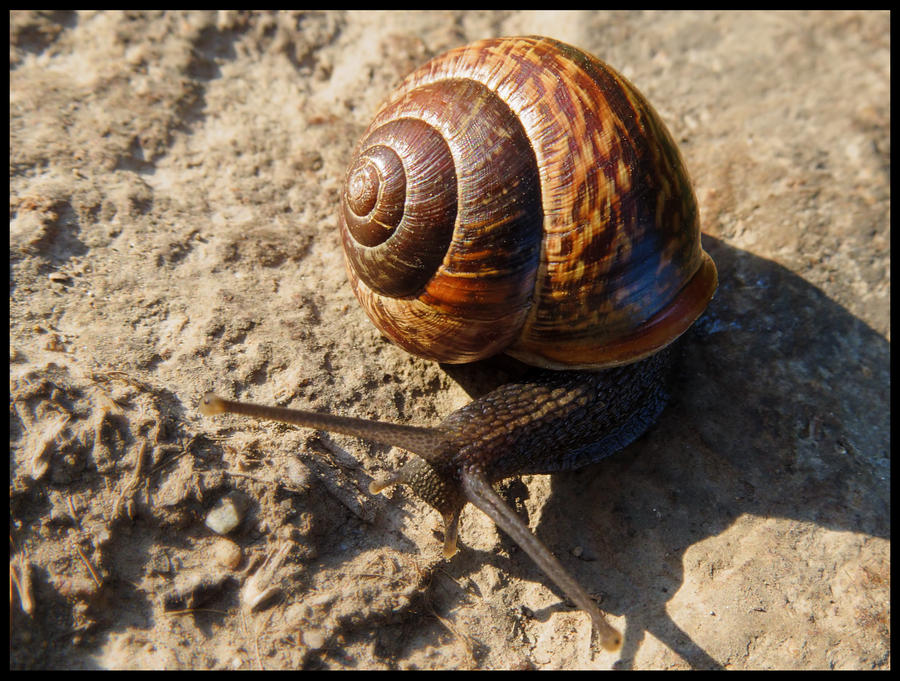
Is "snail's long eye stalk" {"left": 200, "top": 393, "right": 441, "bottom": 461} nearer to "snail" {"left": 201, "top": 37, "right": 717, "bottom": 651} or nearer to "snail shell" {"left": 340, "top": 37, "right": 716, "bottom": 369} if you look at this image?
"snail" {"left": 201, "top": 37, "right": 717, "bottom": 651}

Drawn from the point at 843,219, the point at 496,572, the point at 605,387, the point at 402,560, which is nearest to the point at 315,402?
the point at 402,560

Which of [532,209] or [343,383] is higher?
[532,209]

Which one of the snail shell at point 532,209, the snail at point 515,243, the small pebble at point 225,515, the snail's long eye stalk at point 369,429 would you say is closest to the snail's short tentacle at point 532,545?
the snail at point 515,243

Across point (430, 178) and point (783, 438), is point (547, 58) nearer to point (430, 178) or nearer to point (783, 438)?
point (430, 178)

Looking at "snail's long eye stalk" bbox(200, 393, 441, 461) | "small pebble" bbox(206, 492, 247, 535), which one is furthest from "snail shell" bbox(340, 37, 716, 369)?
"small pebble" bbox(206, 492, 247, 535)

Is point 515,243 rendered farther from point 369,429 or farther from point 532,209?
point 369,429

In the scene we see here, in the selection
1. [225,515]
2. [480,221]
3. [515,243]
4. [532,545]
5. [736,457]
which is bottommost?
[736,457]

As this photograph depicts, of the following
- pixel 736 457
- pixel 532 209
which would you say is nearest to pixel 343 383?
pixel 532 209
